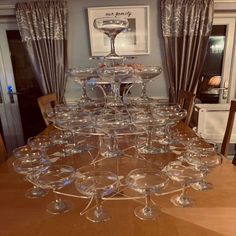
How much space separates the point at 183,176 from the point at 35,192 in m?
0.70

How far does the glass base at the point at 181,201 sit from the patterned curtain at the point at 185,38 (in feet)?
6.70

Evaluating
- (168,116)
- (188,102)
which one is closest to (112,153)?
(168,116)

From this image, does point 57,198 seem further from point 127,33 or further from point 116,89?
point 127,33

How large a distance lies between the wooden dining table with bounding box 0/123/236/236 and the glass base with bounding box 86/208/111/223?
17mm

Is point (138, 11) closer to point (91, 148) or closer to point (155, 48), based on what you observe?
point (155, 48)

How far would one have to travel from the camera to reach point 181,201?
0.98 metres

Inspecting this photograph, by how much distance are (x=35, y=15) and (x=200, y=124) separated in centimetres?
231

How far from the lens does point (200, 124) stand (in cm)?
274

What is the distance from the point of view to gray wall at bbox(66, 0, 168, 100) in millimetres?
2748

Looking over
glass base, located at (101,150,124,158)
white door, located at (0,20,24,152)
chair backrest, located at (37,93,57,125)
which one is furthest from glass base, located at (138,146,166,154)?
white door, located at (0,20,24,152)

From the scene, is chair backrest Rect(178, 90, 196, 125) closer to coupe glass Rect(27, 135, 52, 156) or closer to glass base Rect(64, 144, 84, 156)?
glass base Rect(64, 144, 84, 156)

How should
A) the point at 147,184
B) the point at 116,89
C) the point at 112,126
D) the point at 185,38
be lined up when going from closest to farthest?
the point at 147,184 < the point at 112,126 < the point at 116,89 < the point at 185,38

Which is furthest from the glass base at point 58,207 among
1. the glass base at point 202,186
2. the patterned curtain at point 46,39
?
the patterned curtain at point 46,39

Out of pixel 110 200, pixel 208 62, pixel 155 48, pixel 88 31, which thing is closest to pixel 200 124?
pixel 208 62
